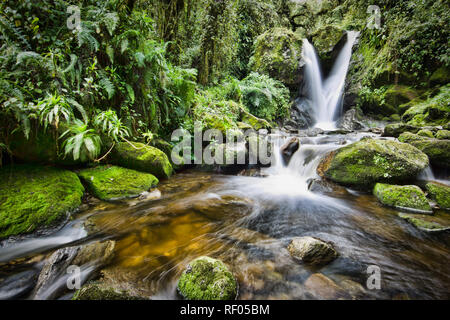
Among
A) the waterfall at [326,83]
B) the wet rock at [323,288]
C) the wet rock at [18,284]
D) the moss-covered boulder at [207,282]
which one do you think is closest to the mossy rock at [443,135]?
the wet rock at [323,288]

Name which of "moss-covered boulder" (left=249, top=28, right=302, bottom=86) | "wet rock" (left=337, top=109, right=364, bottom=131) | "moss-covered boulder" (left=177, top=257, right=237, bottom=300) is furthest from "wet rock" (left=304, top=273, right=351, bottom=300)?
"moss-covered boulder" (left=249, top=28, right=302, bottom=86)

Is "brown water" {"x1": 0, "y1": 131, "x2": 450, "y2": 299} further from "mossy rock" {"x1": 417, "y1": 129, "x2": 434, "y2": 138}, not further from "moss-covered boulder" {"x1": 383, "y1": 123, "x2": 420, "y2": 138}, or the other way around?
"moss-covered boulder" {"x1": 383, "y1": 123, "x2": 420, "y2": 138}

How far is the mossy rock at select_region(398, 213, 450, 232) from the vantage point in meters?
2.80

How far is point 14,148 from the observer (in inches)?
117

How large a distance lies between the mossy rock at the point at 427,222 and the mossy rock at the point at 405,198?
24 cm

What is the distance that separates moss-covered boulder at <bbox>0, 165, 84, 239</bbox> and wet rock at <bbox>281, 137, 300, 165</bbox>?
573 cm

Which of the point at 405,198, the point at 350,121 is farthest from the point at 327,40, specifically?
the point at 405,198

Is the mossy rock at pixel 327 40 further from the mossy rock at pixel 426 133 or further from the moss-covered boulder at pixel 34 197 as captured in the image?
the moss-covered boulder at pixel 34 197

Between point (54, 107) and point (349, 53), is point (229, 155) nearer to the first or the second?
point (54, 107)

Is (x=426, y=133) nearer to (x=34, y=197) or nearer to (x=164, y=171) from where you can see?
(x=164, y=171)

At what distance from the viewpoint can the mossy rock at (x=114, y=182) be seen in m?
3.44

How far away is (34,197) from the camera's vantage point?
2.57 m

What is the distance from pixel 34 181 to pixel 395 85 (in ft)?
46.7
